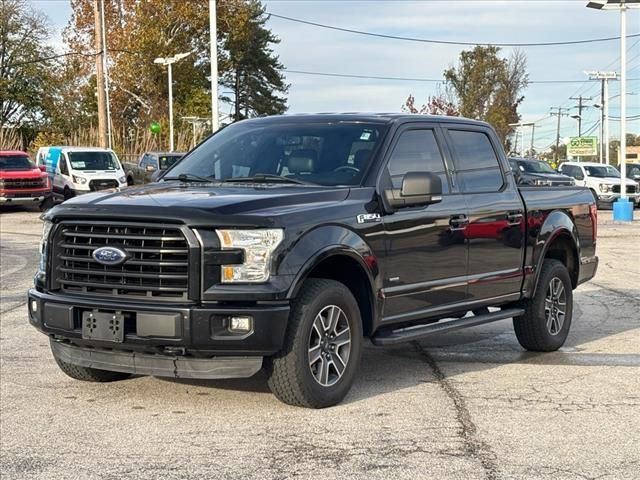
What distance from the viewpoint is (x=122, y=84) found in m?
58.2

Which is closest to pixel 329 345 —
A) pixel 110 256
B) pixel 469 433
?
pixel 469 433

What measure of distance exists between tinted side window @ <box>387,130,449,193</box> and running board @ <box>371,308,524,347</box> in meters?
1.02

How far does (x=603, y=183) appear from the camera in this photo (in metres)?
34.2

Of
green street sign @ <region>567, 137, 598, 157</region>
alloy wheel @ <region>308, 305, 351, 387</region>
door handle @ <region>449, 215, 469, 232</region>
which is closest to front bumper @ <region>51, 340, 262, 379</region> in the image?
alloy wheel @ <region>308, 305, 351, 387</region>

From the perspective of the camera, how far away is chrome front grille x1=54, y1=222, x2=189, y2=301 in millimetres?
5363

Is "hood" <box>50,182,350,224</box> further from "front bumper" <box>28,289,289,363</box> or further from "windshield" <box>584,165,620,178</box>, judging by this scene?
"windshield" <box>584,165,620,178</box>

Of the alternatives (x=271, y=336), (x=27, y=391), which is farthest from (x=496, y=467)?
(x=27, y=391)

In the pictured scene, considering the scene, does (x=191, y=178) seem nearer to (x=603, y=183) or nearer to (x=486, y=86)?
(x=603, y=183)

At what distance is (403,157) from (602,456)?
8.75ft

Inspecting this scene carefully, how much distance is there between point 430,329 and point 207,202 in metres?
2.09

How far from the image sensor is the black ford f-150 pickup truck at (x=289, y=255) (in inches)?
210

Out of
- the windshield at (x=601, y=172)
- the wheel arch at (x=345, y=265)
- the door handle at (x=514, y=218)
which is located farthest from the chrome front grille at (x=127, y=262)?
the windshield at (x=601, y=172)

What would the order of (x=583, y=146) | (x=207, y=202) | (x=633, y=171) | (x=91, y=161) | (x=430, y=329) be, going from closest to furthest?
(x=207, y=202)
(x=430, y=329)
(x=91, y=161)
(x=633, y=171)
(x=583, y=146)

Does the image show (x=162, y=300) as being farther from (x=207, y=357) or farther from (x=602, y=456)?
(x=602, y=456)
